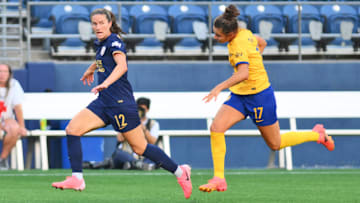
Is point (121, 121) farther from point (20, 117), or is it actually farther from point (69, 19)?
point (69, 19)

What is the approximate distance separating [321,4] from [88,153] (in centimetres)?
498

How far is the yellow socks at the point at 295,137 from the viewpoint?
7.07 meters

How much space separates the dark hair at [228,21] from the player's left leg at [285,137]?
0.97 metres

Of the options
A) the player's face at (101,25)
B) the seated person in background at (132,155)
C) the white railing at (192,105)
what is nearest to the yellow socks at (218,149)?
the player's face at (101,25)

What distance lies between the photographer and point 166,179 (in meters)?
8.72

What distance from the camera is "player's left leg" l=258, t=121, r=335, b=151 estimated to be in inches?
263

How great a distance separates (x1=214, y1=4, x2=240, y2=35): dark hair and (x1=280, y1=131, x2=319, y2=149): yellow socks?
1324 mm

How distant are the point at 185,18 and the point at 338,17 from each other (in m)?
2.86

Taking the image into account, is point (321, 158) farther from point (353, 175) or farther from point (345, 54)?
point (353, 175)

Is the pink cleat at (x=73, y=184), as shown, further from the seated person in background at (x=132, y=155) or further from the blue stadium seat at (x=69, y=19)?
the blue stadium seat at (x=69, y=19)

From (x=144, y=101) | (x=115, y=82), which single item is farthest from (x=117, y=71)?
(x=144, y=101)

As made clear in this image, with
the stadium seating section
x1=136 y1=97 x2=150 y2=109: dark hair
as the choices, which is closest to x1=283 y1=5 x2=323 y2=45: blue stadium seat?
the stadium seating section

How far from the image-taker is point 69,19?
1269cm

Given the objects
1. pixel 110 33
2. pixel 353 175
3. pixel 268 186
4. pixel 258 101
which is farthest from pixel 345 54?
pixel 110 33
